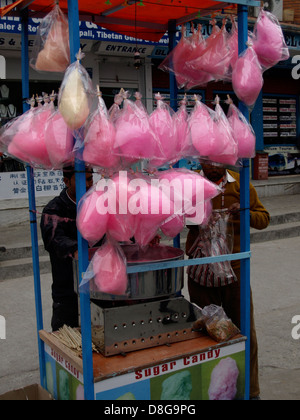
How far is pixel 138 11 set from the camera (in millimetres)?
2711

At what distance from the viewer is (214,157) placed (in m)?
2.20

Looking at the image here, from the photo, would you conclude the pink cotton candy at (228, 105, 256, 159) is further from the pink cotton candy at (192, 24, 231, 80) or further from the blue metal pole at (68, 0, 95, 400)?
the blue metal pole at (68, 0, 95, 400)

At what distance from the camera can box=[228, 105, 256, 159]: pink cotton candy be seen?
91.2 inches

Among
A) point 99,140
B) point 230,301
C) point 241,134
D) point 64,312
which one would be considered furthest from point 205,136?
point 64,312

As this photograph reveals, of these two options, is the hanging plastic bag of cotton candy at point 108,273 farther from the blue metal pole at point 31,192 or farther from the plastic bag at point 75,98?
the blue metal pole at point 31,192

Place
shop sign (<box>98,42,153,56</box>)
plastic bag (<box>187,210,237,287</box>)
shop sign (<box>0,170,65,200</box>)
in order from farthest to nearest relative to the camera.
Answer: shop sign (<box>98,42,153,56</box>) < shop sign (<box>0,170,65,200</box>) < plastic bag (<box>187,210,237,287</box>)

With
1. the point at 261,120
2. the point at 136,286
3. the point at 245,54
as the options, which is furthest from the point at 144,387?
the point at 261,120

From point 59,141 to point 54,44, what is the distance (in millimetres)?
508

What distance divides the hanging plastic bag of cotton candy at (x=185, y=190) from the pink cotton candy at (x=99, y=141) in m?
0.27

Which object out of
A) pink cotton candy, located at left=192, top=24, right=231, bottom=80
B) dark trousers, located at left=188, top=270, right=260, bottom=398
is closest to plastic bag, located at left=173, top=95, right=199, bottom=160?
pink cotton candy, located at left=192, top=24, right=231, bottom=80

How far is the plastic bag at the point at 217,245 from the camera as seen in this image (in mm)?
2672

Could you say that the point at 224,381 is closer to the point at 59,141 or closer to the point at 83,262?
the point at 83,262

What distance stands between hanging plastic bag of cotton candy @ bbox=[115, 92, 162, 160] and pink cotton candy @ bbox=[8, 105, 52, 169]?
0.35 metres
